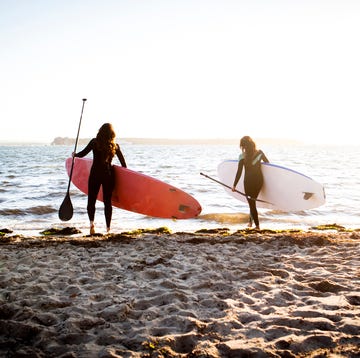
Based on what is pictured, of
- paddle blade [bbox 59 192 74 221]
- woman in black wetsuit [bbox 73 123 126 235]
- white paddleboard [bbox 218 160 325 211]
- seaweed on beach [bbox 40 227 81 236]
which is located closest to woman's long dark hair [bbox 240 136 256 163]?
white paddleboard [bbox 218 160 325 211]

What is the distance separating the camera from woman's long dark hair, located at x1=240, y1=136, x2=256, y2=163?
21.8 feet

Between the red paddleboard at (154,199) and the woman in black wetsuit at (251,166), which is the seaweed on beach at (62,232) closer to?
the red paddleboard at (154,199)

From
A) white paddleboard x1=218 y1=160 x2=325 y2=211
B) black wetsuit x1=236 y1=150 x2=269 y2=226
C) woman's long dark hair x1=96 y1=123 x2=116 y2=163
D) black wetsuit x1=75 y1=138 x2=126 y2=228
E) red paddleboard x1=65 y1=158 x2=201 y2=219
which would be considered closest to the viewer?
woman's long dark hair x1=96 y1=123 x2=116 y2=163

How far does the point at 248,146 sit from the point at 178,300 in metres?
4.00

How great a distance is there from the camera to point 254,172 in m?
6.92

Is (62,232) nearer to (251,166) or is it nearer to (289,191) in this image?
(251,166)

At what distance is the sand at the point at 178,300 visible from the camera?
2541 millimetres

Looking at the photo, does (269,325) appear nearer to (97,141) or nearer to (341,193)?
(97,141)

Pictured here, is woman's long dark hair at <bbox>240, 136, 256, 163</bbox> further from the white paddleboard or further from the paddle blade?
the paddle blade

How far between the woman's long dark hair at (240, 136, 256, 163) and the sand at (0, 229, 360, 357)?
2.06 m

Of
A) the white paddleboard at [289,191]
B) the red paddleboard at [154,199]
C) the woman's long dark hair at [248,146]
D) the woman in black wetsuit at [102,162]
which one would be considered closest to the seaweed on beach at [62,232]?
the red paddleboard at [154,199]

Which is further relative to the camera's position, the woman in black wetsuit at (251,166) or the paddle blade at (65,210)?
the paddle blade at (65,210)

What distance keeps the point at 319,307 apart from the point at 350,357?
2.55ft

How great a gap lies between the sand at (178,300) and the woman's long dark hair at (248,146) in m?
2.06
